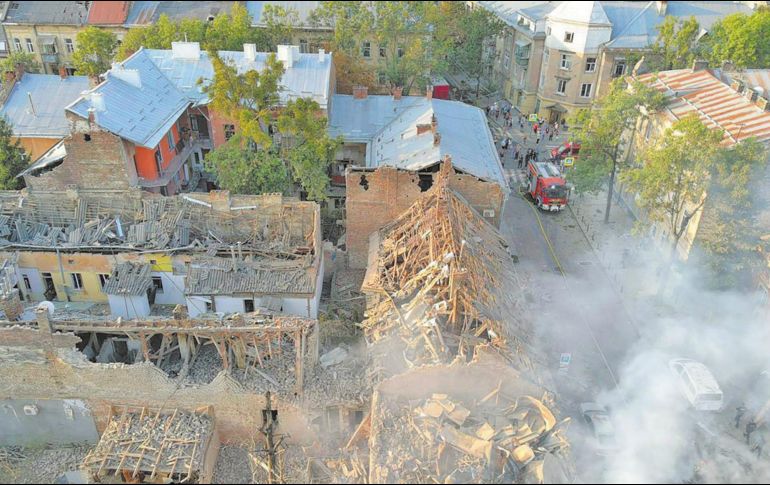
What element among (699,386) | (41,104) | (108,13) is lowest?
(699,386)

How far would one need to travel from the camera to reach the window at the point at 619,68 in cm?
4836

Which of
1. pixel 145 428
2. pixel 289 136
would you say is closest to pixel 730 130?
pixel 289 136

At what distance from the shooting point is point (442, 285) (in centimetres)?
2288

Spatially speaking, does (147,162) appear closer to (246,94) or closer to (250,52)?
(246,94)

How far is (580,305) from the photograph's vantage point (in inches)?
1198

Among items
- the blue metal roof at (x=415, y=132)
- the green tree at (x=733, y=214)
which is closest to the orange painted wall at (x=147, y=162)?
the blue metal roof at (x=415, y=132)

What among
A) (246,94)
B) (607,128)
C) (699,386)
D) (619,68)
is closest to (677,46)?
(619,68)

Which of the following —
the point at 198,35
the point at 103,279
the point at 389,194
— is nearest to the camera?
the point at 103,279

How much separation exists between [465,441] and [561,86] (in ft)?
129

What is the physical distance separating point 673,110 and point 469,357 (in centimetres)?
2202

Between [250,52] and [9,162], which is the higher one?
[250,52]

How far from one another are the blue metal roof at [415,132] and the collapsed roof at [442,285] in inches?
105

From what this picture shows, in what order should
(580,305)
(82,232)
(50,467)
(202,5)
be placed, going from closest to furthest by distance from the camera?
(50,467), (82,232), (580,305), (202,5)

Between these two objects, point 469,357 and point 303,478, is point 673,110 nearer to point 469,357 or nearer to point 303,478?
point 469,357
